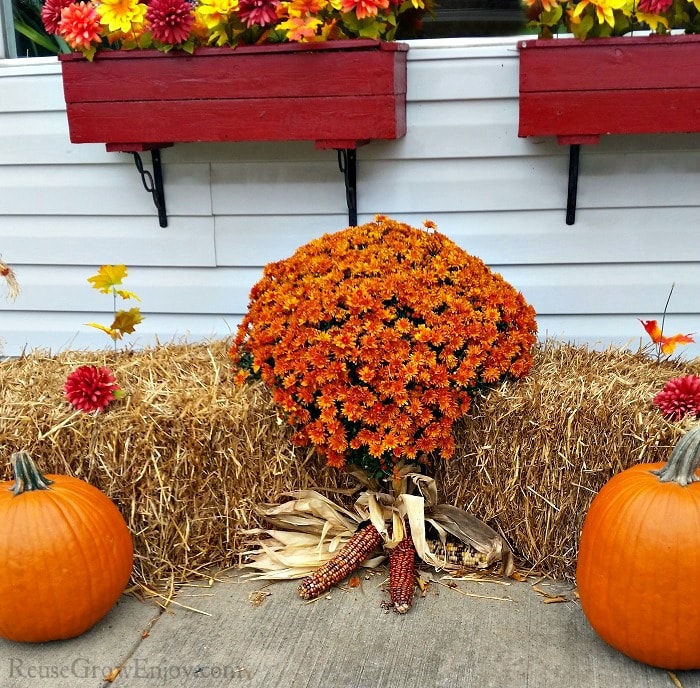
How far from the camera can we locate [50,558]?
2035 millimetres

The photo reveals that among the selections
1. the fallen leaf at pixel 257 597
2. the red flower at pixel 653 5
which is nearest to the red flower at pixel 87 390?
the fallen leaf at pixel 257 597

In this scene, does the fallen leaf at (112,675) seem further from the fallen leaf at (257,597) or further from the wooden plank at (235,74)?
the wooden plank at (235,74)

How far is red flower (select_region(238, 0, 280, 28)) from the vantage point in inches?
100

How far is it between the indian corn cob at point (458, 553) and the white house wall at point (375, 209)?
94 cm

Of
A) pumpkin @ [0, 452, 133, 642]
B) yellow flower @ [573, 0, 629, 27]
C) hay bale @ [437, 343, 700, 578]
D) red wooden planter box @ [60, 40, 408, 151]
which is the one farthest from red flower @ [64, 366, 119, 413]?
yellow flower @ [573, 0, 629, 27]

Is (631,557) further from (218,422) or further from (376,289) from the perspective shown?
(218,422)

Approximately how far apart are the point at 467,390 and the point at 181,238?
1393 mm

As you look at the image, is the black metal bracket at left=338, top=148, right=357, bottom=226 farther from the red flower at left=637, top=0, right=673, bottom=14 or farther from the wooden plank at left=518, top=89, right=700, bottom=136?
the red flower at left=637, top=0, right=673, bottom=14

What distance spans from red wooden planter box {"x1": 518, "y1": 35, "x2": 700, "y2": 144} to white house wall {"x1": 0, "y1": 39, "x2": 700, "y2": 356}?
10.5 inches

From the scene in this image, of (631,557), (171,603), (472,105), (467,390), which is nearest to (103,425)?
(171,603)

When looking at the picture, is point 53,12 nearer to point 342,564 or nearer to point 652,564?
point 342,564

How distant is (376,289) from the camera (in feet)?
7.73

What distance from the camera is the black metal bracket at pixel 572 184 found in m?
2.77

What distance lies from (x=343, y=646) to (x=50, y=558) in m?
0.78
